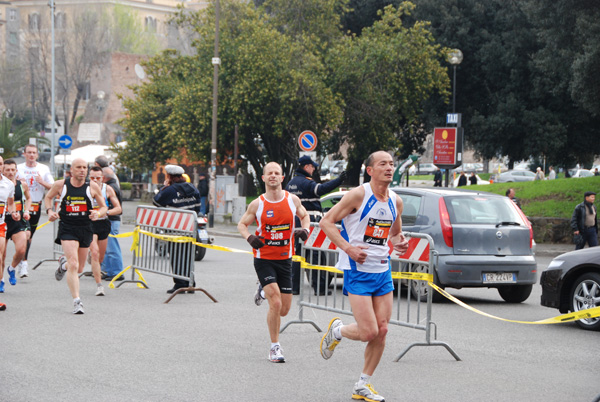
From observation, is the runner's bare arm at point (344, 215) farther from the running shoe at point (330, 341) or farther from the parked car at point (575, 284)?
the parked car at point (575, 284)

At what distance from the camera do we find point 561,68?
3073cm

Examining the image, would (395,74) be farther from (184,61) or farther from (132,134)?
(132,134)

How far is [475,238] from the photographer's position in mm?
11945

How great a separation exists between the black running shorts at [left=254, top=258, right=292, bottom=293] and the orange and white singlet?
5 centimetres

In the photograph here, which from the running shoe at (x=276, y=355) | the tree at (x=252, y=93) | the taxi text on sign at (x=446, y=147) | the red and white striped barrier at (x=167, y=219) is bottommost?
the running shoe at (x=276, y=355)

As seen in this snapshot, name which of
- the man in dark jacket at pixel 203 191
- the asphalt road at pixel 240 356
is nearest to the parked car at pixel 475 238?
the asphalt road at pixel 240 356

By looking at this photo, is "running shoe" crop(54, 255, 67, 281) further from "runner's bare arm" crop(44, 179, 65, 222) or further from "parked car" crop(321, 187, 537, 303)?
"parked car" crop(321, 187, 537, 303)

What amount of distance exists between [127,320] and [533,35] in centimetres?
3059

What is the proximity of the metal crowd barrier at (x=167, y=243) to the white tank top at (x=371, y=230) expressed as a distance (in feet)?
17.7

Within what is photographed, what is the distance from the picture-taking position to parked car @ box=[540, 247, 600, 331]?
1021 cm

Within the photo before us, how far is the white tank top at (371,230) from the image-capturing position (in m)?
6.76

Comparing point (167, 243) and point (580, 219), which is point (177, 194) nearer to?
point (167, 243)

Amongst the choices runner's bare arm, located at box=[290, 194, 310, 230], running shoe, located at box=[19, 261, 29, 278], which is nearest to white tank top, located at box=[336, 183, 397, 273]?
runner's bare arm, located at box=[290, 194, 310, 230]

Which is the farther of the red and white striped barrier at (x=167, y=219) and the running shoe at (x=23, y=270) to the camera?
the running shoe at (x=23, y=270)
